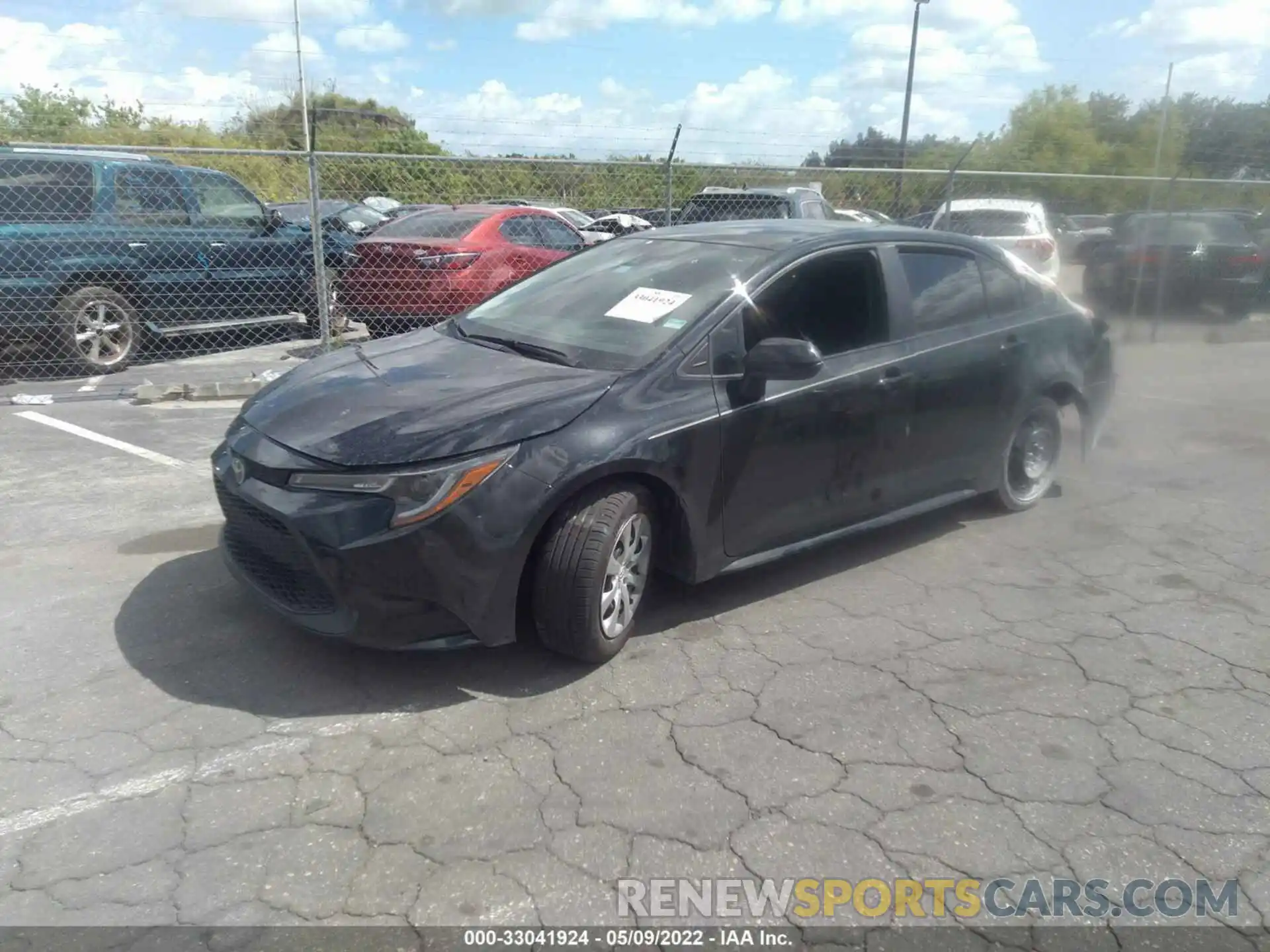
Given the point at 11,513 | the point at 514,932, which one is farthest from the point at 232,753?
the point at 11,513

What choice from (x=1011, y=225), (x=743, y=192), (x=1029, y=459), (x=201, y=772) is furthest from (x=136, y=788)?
(x=1011, y=225)

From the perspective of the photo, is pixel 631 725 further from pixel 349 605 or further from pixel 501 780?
pixel 349 605

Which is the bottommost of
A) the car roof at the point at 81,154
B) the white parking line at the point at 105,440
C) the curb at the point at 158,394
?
the white parking line at the point at 105,440

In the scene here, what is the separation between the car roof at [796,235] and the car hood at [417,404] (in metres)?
1.19

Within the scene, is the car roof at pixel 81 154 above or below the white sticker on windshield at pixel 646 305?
above

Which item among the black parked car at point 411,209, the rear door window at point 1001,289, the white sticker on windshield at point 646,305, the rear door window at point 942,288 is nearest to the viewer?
the white sticker on windshield at point 646,305

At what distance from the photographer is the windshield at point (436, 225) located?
979 cm

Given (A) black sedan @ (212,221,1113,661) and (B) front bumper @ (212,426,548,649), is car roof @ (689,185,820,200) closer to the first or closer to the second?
(A) black sedan @ (212,221,1113,661)

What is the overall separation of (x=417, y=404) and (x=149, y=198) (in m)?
6.75

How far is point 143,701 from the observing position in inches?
136

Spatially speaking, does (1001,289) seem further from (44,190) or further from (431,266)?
(44,190)

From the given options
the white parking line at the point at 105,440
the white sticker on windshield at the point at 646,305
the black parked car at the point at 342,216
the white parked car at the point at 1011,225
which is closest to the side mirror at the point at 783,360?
the white sticker on windshield at the point at 646,305

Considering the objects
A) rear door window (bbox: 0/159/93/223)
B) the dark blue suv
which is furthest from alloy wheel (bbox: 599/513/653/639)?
rear door window (bbox: 0/159/93/223)

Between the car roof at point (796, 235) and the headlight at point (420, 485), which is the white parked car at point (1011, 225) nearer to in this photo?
the car roof at point (796, 235)
